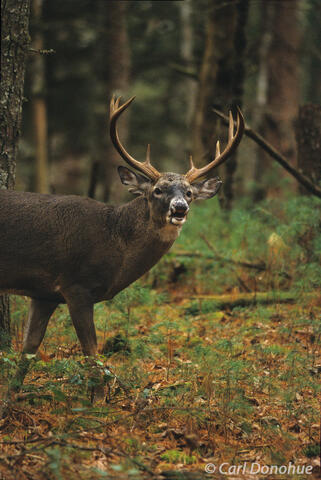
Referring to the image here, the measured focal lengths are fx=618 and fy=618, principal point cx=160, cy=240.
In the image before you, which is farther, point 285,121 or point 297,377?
point 285,121

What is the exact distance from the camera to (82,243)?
244 inches

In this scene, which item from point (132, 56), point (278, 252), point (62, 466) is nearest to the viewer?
point (62, 466)

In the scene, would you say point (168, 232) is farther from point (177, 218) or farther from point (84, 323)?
point (84, 323)

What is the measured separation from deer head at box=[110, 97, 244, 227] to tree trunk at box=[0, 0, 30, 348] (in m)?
1.20

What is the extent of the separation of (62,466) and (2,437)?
110cm

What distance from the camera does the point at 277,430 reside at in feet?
17.0

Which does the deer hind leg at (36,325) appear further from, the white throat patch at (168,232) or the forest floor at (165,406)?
the white throat patch at (168,232)

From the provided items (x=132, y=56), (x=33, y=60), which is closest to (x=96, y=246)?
(x=33, y=60)

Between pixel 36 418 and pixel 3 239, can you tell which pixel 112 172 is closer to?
pixel 3 239

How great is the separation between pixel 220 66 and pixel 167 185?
22.2 feet

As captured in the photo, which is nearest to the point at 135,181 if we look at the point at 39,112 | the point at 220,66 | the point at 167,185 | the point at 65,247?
the point at 167,185

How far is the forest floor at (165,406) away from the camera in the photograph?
450cm

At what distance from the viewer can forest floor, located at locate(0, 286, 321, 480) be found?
4.50 meters

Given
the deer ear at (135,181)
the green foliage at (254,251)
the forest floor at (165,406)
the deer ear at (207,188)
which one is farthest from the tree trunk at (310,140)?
the deer ear at (135,181)
